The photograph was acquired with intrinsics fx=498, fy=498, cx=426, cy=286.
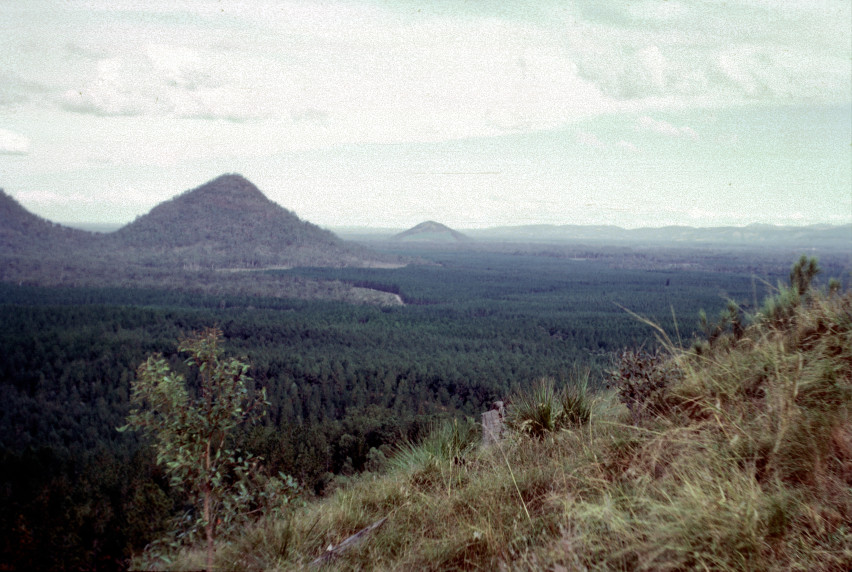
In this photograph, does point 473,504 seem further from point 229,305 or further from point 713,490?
point 229,305

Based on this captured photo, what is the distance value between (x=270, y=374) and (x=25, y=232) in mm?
158987

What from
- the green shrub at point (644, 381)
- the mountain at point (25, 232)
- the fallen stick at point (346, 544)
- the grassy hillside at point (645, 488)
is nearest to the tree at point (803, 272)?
the grassy hillside at point (645, 488)

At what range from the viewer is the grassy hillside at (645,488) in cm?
298

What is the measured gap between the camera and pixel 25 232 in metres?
166

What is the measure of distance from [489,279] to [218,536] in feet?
612

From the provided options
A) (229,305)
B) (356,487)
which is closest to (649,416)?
(356,487)

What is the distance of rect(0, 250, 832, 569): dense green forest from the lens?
6.49m

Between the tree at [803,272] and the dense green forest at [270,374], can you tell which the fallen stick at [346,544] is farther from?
the tree at [803,272]

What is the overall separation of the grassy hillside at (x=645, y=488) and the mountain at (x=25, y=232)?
18910 centimetres

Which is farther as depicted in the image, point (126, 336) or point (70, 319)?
point (70, 319)

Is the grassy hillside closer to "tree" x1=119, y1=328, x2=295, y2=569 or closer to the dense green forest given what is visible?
"tree" x1=119, y1=328, x2=295, y2=569

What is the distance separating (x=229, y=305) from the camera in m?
120

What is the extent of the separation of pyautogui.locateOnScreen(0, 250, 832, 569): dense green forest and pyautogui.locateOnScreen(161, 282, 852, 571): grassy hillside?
1185mm

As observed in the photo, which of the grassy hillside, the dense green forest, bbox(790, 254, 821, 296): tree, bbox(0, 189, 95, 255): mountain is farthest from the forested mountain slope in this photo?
bbox(0, 189, 95, 255): mountain
